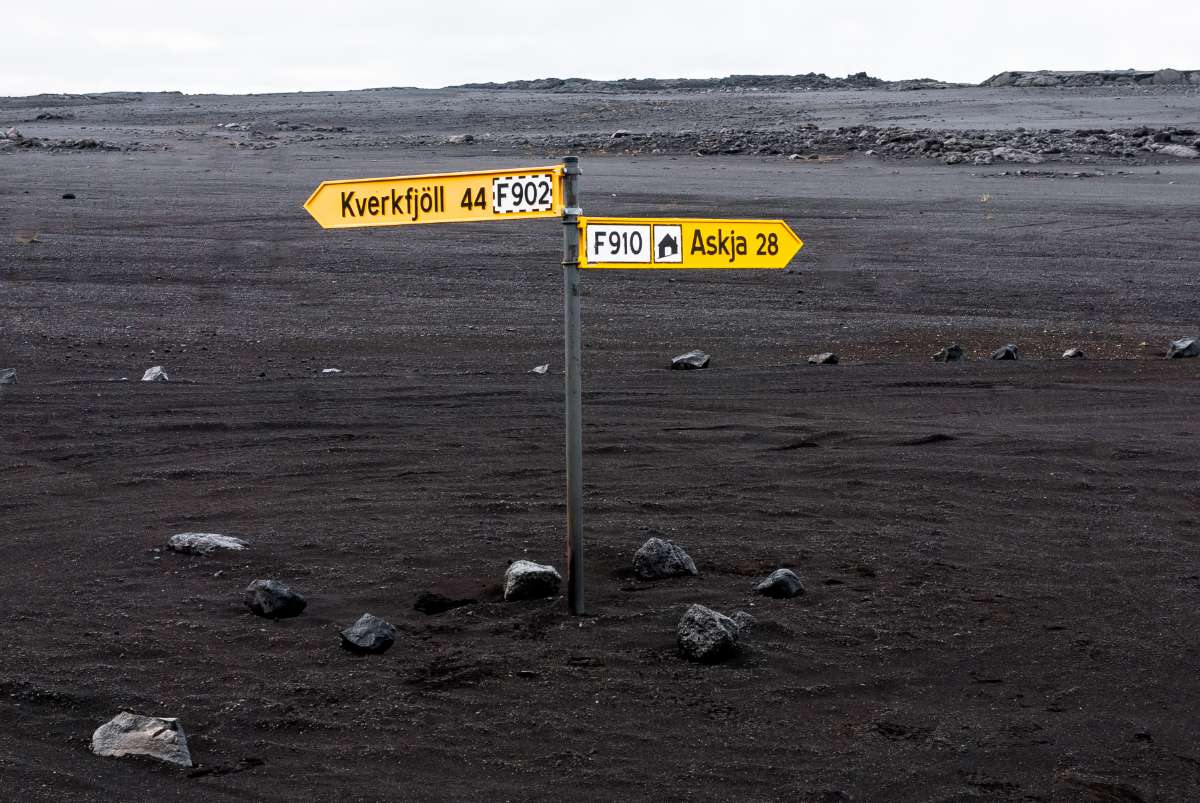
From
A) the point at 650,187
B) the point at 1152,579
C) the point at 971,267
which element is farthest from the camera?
the point at 650,187

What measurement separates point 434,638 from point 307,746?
39.3 inches

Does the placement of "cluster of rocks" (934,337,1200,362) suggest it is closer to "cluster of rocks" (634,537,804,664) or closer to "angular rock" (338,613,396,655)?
"cluster of rocks" (634,537,804,664)

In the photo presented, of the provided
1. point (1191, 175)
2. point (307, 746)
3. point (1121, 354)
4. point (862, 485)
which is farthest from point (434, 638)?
point (1191, 175)

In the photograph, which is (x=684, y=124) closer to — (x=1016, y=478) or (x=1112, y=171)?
(x=1112, y=171)

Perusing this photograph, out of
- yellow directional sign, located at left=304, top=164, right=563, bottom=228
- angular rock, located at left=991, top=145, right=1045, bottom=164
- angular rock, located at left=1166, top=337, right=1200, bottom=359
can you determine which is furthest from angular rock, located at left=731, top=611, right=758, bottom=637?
angular rock, located at left=991, top=145, right=1045, bottom=164

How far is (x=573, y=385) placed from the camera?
18.0 feet

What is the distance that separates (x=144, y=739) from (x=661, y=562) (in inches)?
101

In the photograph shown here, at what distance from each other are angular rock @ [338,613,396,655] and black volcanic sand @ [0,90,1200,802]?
0.06 metres

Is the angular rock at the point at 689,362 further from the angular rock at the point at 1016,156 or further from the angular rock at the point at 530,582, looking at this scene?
the angular rock at the point at 1016,156

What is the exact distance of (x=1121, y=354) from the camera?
13.1 meters

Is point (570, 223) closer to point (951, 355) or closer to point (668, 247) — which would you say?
point (668, 247)

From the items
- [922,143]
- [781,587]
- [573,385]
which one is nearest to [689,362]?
[781,587]

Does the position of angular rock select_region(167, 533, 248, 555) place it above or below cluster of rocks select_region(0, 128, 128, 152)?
below

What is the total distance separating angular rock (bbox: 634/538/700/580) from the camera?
19.9 ft
